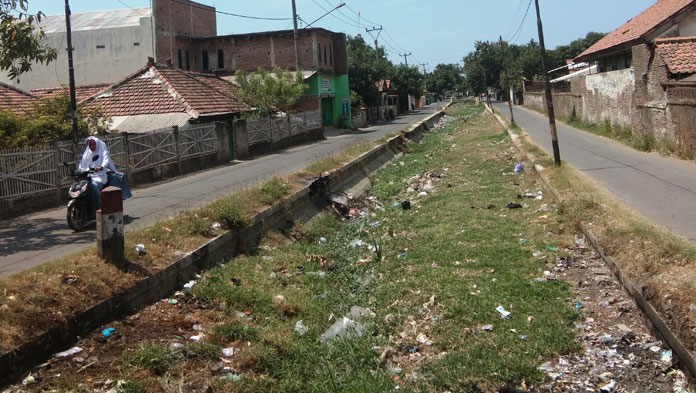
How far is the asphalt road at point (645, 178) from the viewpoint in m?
9.51

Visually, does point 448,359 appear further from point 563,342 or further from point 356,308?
point 356,308

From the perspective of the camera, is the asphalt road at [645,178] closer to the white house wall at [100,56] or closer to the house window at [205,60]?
the white house wall at [100,56]

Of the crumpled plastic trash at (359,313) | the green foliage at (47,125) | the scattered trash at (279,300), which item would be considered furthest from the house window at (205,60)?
the crumpled plastic trash at (359,313)

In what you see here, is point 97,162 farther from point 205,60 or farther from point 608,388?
point 205,60

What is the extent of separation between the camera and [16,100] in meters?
22.0

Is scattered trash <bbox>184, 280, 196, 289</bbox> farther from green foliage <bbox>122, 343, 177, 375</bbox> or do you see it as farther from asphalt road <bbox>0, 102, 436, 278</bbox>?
asphalt road <bbox>0, 102, 436, 278</bbox>

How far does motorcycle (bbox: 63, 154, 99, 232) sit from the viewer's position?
976cm

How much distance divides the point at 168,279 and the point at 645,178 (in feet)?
37.1

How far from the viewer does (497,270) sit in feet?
26.7

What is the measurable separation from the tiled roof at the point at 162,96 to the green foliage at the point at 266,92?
1.36 m

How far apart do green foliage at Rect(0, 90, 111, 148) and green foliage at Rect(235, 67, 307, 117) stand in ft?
41.2

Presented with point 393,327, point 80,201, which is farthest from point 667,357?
point 80,201

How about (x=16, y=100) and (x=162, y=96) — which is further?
(x=162, y=96)

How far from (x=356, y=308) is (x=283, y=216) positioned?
4.27 m
